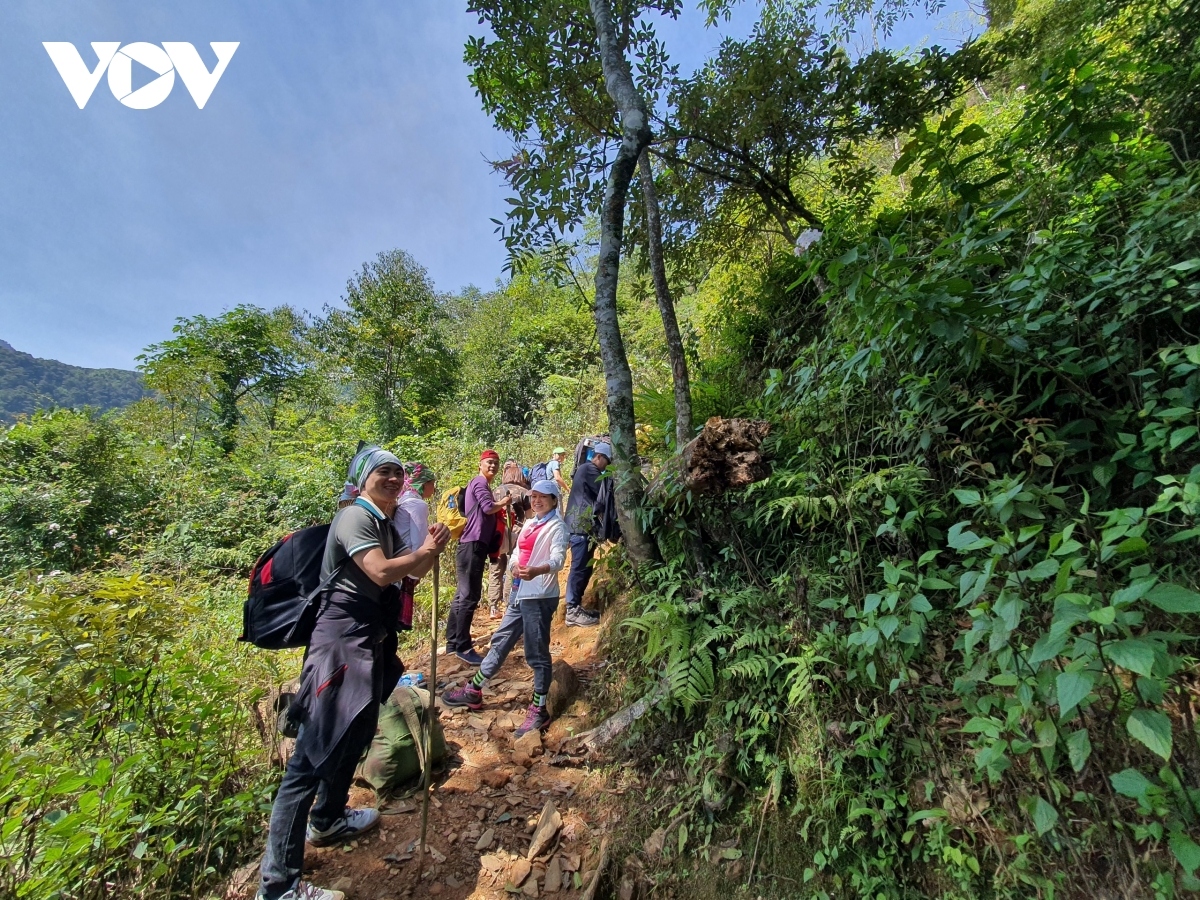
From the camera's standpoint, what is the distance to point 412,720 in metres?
3.23

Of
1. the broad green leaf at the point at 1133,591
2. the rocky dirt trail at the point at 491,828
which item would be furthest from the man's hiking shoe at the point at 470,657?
the broad green leaf at the point at 1133,591

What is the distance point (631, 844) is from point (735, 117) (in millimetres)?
6431

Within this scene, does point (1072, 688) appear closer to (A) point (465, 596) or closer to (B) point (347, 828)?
(B) point (347, 828)

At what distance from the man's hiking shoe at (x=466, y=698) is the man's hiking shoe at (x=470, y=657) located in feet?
2.09

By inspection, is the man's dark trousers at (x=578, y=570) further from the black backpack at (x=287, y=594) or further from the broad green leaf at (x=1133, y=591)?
the broad green leaf at (x=1133, y=591)

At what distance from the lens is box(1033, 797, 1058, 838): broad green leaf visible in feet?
4.66

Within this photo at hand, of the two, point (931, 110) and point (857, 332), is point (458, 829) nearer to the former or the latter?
point (857, 332)

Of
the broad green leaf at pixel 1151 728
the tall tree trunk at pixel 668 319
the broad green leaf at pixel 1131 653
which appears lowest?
the broad green leaf at pixel 1151 728

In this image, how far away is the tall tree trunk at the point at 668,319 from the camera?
4.17 m

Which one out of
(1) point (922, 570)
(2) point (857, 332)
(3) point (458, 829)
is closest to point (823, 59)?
(2) point (857, 332)

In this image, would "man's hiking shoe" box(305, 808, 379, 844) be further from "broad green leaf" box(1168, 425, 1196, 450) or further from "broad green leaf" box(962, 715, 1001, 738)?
"broad green leaf" box(1168, 425, 1196, 450)

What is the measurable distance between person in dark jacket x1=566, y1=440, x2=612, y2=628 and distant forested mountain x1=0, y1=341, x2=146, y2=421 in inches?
5011

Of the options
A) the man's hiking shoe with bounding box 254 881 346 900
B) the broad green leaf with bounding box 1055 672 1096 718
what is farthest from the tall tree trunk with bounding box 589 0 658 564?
the man's hiking shoe with bounding box 254 881 346 900

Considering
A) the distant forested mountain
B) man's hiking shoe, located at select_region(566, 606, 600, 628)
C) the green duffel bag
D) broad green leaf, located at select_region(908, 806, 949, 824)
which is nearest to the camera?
broad green leaf, located at select_region(908, 806, 949, 824)
